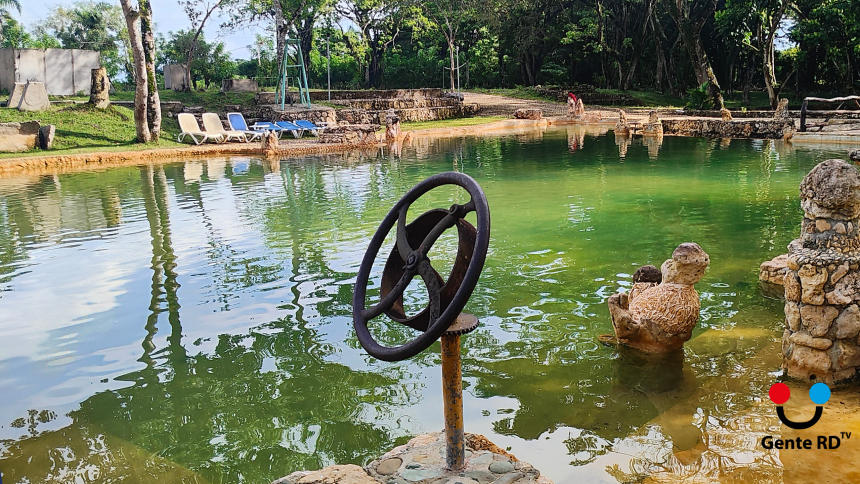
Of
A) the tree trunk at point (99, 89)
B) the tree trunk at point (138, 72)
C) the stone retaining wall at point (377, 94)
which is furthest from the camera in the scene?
the stone retaining wall at point (377, 94)

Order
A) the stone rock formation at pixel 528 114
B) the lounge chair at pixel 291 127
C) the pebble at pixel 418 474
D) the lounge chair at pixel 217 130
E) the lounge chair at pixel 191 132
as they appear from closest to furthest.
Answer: the pebble at pixel 418 474 → the lounge chair at pixel 191 132 → the lounge chair at pixel 217 130 → the lounge chair at pixel 291 127 → the stone rock formation at pixel 528 114

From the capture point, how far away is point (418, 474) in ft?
9.38

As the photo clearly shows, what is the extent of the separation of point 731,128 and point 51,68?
2526 cm

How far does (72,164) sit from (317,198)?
9.01m

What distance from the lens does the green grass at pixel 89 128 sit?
19312 millimetres

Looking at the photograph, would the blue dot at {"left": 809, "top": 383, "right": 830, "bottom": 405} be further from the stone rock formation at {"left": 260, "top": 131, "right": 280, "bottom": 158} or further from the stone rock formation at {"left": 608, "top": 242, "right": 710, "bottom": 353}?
the stone rock formation at {"left": 260, "top": 131, "right": 280, "bottom": 158}

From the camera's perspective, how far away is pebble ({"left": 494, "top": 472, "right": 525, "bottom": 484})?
2.75 metres

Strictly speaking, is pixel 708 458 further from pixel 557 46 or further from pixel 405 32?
pixel 405 32

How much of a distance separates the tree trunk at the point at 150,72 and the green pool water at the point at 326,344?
9.71 meters

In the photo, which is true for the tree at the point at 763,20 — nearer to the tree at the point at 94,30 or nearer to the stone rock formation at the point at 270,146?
the stone rock formation at the point at 270,146

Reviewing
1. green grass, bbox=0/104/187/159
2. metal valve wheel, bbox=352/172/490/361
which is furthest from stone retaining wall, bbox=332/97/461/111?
metal valve wheel, bbox=352/172/490/361

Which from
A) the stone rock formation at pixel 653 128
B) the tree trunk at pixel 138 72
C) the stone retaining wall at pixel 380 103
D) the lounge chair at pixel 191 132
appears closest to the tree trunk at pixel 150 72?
the tree trunk at pixel 138 72

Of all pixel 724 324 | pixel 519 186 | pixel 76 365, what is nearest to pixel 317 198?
pixel 519 186

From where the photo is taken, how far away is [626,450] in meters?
3.70
